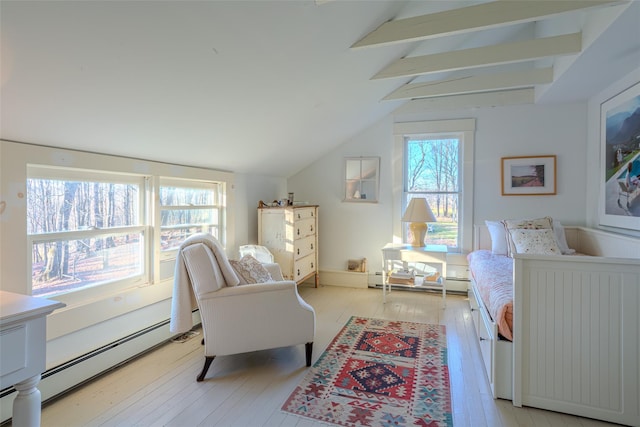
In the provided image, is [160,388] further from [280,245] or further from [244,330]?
[280,245]

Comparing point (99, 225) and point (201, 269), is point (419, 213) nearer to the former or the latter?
point (201, 269)

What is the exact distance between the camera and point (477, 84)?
138 inches

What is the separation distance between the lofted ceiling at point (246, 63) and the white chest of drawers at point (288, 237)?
27.6 inches

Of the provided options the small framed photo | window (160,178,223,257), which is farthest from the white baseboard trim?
the small framed photo

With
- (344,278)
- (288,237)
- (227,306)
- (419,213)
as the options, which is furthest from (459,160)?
(227,306)

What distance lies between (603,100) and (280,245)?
372 centimetres

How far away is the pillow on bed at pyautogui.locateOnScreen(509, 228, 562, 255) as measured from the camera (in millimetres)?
3176

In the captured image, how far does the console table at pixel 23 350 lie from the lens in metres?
1.12

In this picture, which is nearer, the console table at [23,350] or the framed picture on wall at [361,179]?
the console table at [23,350]

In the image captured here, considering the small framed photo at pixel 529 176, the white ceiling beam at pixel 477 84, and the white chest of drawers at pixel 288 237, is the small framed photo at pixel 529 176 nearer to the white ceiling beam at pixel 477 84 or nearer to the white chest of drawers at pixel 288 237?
the white ceiling beam at pixel 477 84

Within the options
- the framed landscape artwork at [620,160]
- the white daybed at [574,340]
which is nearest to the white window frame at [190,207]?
the white daybed at [574,340]

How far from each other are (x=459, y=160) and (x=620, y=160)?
5.20 ft

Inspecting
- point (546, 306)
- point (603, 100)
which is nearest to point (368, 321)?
point (546, 306)

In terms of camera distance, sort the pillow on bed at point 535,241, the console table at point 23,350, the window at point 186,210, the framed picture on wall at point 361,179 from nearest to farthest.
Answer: the console table at point 23,350
the window at point 186,210
the pillow on bed at point 535,241
the framed picture on wall at point 361,179
